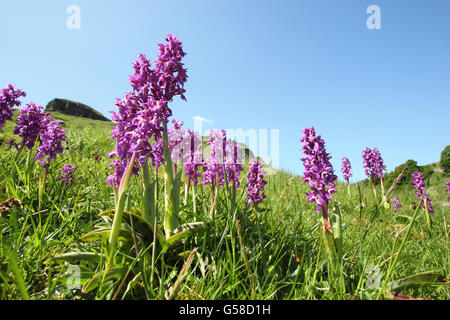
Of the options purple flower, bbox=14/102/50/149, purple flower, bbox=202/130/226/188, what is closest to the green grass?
purple flower, bbox=202/130/226/188

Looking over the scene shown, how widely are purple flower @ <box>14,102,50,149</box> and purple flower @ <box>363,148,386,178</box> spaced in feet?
31.6

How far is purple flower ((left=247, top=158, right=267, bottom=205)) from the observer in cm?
385

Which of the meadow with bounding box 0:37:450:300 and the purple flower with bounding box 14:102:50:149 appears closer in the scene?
the meadow with bounding box 0:37:450:300

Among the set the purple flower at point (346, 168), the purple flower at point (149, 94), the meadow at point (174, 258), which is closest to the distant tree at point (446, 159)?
the purple flower at point (346, 168)

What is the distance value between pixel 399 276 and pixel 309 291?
51.0 inches

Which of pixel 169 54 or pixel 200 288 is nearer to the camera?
pixel 200 288

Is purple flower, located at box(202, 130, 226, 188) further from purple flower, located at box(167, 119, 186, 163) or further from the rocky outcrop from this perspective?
the rocky outcrop

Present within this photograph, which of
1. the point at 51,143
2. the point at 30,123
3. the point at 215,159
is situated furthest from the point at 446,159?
the point at 30,123

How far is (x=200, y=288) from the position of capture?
7.06 ft

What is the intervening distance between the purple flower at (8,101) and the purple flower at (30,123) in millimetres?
757

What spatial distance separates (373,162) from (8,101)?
1064 centimetres

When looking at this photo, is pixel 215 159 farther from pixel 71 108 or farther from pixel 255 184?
pixel 71 108
